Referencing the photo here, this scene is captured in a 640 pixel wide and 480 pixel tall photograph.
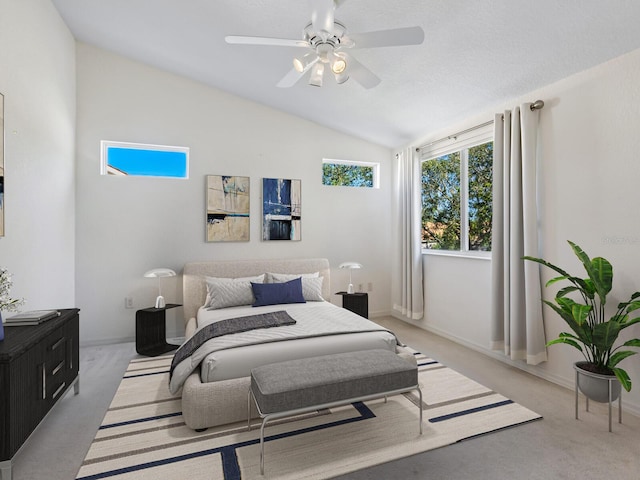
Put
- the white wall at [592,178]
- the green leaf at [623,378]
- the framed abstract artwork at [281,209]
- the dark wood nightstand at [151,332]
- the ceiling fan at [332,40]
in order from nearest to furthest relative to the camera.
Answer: the ceiling fan at [332,40] < the green leaf at [623,378] < the white wall at [592,178] < the dark wood nightstand at [151,332] < the framed abstract artwork at [281,209]

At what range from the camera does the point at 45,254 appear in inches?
120

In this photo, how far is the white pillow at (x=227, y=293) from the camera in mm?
3752

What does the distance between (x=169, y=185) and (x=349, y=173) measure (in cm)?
254

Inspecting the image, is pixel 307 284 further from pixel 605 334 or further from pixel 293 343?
pixel 605 334

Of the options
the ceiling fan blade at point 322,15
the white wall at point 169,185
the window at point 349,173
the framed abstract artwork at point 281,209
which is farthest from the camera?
the window at point 349,173

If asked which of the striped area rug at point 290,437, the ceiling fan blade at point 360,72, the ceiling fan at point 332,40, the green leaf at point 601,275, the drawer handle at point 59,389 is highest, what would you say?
the ceiling fan at point 332,40

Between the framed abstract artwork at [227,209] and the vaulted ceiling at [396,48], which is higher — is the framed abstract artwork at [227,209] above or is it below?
below

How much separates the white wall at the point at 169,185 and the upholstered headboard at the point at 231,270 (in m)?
0.19

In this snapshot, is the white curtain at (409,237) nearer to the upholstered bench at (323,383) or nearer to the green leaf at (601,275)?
the green leaf at (601,275)

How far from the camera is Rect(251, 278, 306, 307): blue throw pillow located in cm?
377

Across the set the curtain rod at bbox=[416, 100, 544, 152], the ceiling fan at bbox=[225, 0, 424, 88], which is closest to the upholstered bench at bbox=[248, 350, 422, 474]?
the ceiling fan at bbox=[225, 0, 424, 88]

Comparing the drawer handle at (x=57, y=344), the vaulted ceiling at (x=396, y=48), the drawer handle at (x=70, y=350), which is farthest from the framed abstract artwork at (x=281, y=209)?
the drawer handle at (x=57, y=344)

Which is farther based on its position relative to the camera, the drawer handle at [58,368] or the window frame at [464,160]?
the window frame at [464,160]

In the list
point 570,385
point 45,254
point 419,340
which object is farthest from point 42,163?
point 570,385
